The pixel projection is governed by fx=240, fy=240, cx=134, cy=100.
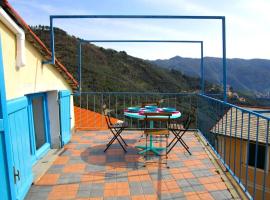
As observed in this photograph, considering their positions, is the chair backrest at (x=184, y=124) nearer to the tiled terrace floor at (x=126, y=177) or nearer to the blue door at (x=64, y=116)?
the tiled terrace floor at (x=126, y=177)

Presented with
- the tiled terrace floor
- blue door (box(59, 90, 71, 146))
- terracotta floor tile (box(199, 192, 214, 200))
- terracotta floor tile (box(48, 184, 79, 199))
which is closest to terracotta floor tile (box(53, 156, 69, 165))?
the tiled terrace floor

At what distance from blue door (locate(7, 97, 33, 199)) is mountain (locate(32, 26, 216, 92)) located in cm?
2255

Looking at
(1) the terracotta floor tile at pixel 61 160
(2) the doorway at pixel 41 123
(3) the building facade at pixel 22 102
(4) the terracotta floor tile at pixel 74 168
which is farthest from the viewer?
(2) the doorway at pixel 41 123

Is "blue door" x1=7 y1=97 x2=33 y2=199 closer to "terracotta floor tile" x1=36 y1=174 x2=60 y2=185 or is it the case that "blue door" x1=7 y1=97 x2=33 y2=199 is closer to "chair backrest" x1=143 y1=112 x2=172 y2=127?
"terracotta floor tile" x1=36 y1=174 x2=60 y2=185

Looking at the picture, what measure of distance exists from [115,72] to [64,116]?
27.6 meters

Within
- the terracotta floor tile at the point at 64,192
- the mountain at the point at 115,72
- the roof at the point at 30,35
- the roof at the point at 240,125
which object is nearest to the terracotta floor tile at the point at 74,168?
the terracotta floor tile at the point at 64,192

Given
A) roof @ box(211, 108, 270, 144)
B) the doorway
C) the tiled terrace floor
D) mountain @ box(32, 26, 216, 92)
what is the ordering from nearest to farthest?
1. the tiled terrace floor
2. roof @ box(211, 108, 270, 144)
3. the doorway
4. mountain @ box(32, 26, 216, 92)

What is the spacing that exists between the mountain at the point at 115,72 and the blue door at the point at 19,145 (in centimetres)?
2255

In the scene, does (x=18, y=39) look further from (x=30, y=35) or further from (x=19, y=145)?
(x=19, y=145)

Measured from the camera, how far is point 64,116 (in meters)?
5.24

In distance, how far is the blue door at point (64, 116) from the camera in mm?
5051

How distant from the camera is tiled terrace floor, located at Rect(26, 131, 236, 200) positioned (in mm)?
3133

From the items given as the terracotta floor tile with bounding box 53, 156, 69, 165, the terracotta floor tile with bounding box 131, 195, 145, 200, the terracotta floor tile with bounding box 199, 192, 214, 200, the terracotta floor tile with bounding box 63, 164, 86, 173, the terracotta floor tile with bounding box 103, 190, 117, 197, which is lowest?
the terracotta floor tile with bounding box 199, 192, 214, 200

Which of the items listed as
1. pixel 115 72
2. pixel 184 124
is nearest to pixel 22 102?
pixel 184 124
